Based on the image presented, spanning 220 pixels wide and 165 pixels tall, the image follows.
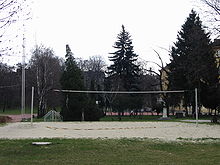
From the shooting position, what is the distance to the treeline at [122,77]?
111 feet

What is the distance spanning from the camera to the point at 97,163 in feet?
25.0

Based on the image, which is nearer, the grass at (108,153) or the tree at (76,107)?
the grass at (108,153)

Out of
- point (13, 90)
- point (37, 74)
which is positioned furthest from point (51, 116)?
point (13, 90)

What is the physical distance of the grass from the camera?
7.96 meters

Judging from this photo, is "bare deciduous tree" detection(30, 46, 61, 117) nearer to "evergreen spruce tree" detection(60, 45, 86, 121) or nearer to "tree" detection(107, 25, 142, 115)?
"evergreen spruce tree" detection(60, 45, 86, 121)

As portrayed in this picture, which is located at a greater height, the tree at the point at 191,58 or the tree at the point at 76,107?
the tree at the point at 191,58

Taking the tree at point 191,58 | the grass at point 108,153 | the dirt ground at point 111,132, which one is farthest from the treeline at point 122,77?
the grass at point 108,153

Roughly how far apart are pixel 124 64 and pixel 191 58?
22657 mm

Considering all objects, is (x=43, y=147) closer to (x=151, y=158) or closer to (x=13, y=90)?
(x=151, y=158)

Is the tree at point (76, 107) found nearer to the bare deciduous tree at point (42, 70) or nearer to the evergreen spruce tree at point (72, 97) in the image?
the evergreen spruce tree at point (72, 97)

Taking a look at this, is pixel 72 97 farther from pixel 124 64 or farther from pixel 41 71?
pixel 124 64

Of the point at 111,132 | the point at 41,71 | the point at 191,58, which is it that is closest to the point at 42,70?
the point at 41,71

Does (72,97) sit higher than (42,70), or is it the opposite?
(42,70)

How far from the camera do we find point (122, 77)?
2048 inches
